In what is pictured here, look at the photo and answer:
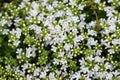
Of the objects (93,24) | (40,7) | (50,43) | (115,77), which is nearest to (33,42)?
(50,43)

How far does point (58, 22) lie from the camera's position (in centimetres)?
291

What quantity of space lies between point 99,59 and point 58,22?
0.48 metres

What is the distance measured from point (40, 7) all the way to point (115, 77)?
0.90m

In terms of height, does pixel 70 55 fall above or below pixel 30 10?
below

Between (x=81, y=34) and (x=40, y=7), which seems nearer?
(x=81, y=34)

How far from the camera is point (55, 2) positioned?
9.93ft

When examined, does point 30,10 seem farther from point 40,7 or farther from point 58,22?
point 58,22

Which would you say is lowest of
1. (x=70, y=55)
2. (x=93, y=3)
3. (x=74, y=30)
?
(x=70, y=55)

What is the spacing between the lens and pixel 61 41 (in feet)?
9.26

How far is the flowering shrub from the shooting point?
9.12 feet

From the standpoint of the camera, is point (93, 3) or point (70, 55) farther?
point (93, 3)

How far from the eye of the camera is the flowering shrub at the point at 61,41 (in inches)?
109

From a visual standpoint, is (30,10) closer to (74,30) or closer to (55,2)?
(55,2)

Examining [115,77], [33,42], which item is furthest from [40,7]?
[115,77]
